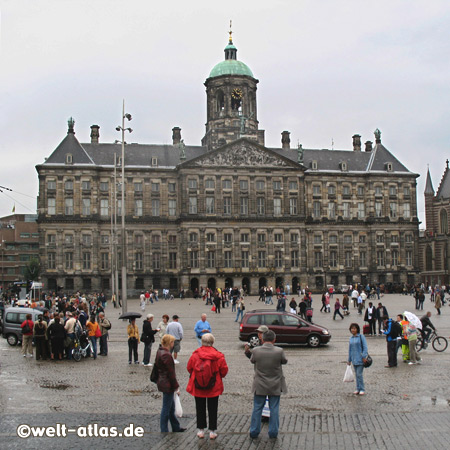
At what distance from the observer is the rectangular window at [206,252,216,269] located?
71000 mm

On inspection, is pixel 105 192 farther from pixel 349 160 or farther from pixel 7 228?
pixel 7 228

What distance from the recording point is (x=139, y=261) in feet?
237

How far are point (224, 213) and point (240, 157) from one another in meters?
6.42

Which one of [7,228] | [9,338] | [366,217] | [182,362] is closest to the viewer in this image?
[182,362]

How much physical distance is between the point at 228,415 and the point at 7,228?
102273 mm

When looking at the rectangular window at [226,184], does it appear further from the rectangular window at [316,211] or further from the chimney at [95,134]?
the chimney at [95,134]

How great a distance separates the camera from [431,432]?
10656mm

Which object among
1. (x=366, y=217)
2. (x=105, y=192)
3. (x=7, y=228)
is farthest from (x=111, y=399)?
(x=7, y=228)

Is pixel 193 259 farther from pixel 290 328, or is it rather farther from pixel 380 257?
pixel 290 328

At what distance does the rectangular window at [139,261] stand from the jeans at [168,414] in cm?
6179

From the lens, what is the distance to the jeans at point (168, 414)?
34.8ft

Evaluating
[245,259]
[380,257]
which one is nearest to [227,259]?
[245,259]

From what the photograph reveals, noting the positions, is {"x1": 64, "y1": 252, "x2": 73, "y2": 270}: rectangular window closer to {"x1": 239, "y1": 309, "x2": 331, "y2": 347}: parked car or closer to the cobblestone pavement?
the cobblestone pavement

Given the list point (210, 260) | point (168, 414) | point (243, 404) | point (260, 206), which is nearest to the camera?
point (168, 414)
